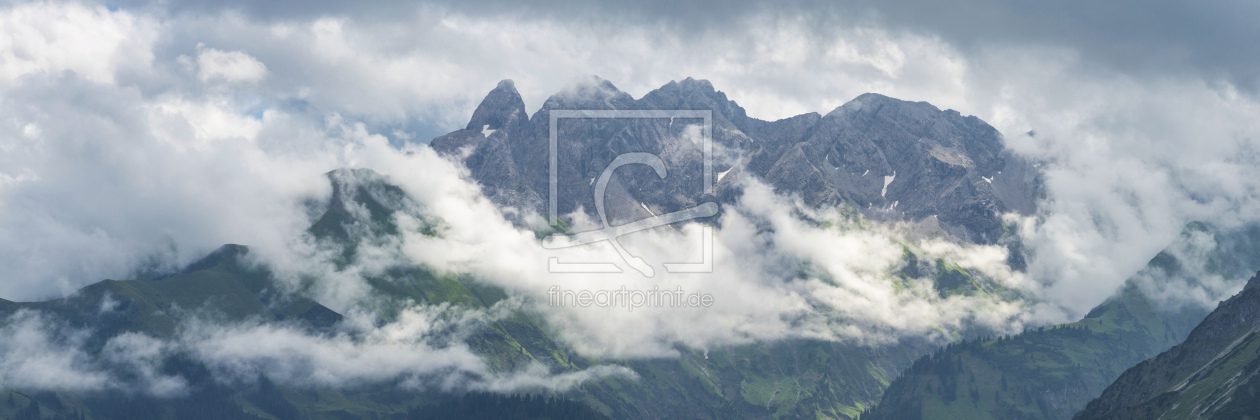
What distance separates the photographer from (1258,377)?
652 ft

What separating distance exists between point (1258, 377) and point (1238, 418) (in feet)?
56.4

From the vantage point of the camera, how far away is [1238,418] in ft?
619

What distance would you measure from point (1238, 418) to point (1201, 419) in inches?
422

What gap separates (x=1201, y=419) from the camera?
199 meters

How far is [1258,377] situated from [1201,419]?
55.0 ft
